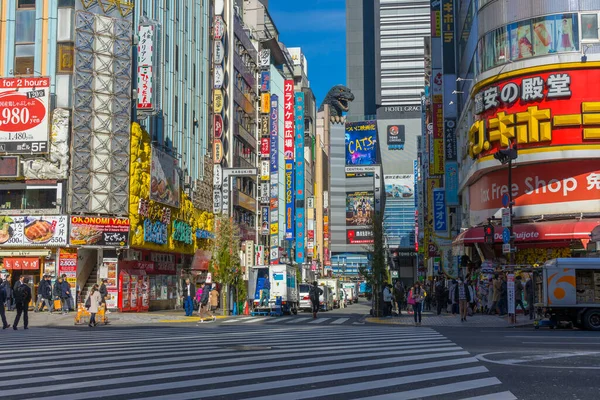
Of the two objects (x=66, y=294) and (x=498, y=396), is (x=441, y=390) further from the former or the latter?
(x=66, y=294)

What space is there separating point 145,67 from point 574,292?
26610mm

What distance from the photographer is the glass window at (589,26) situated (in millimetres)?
36688

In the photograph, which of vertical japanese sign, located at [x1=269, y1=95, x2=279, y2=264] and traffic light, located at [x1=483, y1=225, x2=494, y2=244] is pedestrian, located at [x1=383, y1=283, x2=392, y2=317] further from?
vertical japanese sign, located at [x1=269, y1=95, x2=279, y2=264]

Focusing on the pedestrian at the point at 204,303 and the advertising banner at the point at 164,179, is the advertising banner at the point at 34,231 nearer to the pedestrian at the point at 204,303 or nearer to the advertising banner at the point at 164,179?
the advertising banner at the point at 164,179

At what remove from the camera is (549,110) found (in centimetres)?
3675

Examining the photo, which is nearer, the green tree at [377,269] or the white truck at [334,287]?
the green tree at [377,269]

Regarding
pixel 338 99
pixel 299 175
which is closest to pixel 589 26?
pixel 299 175

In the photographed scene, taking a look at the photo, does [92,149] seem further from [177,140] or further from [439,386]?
[439,386]

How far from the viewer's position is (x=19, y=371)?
12195 mm

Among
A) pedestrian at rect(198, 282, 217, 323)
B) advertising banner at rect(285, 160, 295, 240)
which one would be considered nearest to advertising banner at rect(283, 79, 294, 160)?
advertising banner at rect(285, 160, 295, 240)

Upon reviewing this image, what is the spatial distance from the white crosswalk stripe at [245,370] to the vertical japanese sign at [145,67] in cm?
2437

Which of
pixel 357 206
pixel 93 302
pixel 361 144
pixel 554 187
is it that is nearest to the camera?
pixel 93 302

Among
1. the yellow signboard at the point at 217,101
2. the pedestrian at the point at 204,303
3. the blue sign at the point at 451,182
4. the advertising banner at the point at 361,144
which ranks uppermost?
the advertising banner at the point at 361,144

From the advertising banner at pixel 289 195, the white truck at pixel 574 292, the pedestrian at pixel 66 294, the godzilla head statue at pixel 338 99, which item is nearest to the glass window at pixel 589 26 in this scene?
the white truck at pixel 574 292
